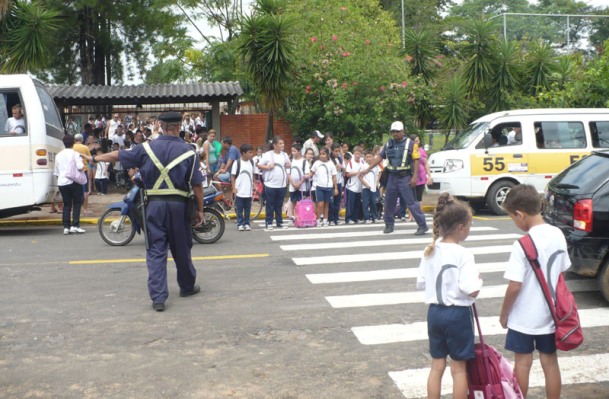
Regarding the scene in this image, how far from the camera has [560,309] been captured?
14.8 ft

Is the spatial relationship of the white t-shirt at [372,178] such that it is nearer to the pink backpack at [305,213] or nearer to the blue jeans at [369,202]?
the blue jeans at [369,202]

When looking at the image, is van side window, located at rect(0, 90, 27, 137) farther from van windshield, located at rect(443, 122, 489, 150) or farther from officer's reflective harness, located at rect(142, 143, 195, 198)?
van windshield, located at rect(443, 122, 489, 150)

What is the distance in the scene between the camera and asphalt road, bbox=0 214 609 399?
5.52 meters

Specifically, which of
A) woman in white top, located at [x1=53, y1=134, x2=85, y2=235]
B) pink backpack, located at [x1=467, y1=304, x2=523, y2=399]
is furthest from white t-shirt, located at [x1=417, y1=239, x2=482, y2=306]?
woman in white top, located at [x1=53, y1=134, x2=85, y2=235]

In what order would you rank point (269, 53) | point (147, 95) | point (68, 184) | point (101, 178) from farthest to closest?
point (147, 95)
point (101, 178)
point (269, 53)
point (68, 184)

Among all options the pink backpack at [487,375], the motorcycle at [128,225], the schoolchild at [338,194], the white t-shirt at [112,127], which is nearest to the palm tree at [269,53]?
the white t-shirt at [112,127]

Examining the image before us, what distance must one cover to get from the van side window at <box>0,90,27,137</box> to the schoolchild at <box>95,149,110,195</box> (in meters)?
5.29

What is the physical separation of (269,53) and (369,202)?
573cm

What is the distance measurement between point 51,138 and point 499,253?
8.33 meters

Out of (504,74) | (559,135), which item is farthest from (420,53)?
(559,135)

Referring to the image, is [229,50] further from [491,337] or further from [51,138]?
[491,337]

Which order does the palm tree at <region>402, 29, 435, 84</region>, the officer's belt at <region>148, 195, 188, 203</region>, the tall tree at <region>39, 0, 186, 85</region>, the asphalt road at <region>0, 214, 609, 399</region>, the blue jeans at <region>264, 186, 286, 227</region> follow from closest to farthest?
the asphalt road at <region>0, 214, 609, 399</region> < the officer's belt at <region>148, 195, 188, 203</region> < the blue jeans at <region>264, 186, 286, 227</region> < the palm tree at <region>402, 29, 435, 84</region> < the tall tree at <region>39, 0, 186, 85</region>

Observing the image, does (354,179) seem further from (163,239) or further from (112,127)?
(112,127)

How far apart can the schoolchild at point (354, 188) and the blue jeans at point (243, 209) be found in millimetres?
2055
